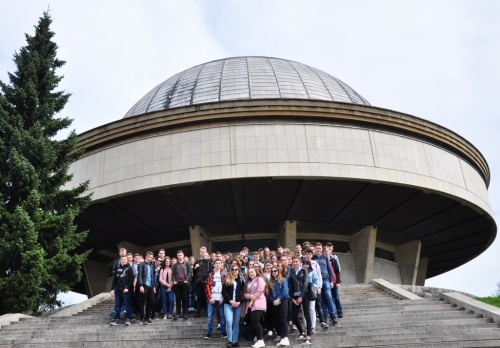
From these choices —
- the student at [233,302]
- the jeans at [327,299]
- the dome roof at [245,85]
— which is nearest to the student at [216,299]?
the student at [233,302]

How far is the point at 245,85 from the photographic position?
999 inches

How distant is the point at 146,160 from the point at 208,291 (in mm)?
10582

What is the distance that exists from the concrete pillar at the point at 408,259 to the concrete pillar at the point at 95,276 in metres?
15.9

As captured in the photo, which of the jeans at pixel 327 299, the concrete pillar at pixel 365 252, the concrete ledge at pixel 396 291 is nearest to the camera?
the jeans at pixel 327 299

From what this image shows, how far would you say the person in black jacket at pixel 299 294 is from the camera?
7379 millimetres

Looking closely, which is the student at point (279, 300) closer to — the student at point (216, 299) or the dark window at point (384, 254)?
the student at point (216, 299)

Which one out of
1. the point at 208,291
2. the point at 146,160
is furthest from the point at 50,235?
the point at 146,160

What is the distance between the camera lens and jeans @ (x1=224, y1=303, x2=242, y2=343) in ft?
23.6

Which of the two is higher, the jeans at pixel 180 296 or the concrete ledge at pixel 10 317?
the jeans at pixel 180 296

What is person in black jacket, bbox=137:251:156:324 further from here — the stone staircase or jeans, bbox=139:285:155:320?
the stone staircase

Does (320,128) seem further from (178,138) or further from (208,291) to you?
(208,291)

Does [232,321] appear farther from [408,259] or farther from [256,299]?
[408,259]

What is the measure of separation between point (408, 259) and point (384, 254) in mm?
1283

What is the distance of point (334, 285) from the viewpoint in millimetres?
8672
